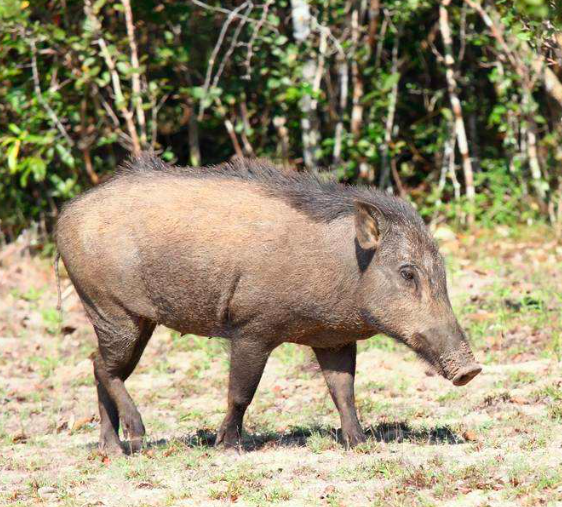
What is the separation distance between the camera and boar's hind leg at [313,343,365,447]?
18.9 feet

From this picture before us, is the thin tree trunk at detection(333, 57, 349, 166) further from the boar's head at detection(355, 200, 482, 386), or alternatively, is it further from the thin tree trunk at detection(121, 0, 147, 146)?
the boar's head at detection(355, 200, 482, 386)

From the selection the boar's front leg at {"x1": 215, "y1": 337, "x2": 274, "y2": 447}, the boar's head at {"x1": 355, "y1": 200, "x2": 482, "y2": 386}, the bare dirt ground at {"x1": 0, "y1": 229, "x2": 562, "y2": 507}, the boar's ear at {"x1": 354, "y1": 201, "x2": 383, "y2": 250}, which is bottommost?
the bare dirt ground at {"x1": 0, "y1": 229, "x2": 562, "y2": 507}

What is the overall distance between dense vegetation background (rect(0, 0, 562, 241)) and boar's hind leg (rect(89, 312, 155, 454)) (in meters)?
4.33

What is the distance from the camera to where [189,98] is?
10992mm

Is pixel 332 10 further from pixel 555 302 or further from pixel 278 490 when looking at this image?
pixel 278 490

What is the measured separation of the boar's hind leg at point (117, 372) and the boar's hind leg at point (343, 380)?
1.06 meters

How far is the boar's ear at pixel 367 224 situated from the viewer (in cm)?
549

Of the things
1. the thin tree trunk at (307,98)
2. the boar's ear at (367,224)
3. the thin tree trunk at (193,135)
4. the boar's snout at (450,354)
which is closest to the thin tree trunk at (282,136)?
the thin tree trunk at (307,98)

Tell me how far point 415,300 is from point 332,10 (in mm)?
6071

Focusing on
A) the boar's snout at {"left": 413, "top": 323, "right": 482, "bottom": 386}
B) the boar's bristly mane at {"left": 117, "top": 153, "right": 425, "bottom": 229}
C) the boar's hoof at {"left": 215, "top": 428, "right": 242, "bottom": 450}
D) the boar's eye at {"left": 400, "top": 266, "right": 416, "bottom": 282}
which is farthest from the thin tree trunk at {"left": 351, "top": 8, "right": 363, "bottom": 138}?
the boar's snout at {"left": 413, "top": 323, "right": 482, "bottom": 386}

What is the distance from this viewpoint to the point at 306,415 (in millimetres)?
6695

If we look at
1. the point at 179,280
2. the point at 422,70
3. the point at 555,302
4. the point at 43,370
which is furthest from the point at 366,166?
the point at 179,280

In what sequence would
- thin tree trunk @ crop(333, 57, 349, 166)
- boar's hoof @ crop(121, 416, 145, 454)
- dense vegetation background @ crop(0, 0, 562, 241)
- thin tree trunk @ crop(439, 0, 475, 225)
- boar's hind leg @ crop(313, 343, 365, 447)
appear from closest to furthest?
boar's hind leg @ crop(313, 343, 365, 447), boar's hoof @ crop(121, 416, 145, 454), dense vegetation background @ crop(0, 0, 562, 241), thin tree trunk @ crop(439, 0, 475, 225), thin tree trunk @ crop(333, 57, 349, 166)

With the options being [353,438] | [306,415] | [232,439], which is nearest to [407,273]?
[353,438]
